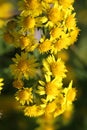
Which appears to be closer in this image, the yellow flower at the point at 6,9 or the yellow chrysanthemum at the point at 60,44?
the yellow chrysanthemum at the point at 60,44

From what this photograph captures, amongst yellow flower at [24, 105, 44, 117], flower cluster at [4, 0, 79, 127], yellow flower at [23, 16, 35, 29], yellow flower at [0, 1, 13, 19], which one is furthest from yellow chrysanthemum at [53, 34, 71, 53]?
yellow flower at [0, 1, 13, 19]

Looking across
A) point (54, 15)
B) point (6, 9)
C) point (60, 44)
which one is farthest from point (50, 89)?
point (6, 9)

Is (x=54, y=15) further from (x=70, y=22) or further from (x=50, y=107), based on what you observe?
(x=50, y=107)

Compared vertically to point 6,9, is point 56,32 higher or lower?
lower

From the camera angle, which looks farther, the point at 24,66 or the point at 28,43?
the point at 24,66

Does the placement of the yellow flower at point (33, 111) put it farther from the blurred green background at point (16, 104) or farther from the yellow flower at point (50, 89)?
the blurred green background at point (16, 104)

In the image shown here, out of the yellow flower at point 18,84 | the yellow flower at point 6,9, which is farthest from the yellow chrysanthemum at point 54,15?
the yellow flower at point 6,9

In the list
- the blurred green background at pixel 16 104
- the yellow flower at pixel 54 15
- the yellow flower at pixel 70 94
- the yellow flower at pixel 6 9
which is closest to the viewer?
the yellow flower at pixel 54 15

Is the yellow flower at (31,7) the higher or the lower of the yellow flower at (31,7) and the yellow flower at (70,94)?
the higher

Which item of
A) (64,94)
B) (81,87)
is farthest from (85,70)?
(64,94)
